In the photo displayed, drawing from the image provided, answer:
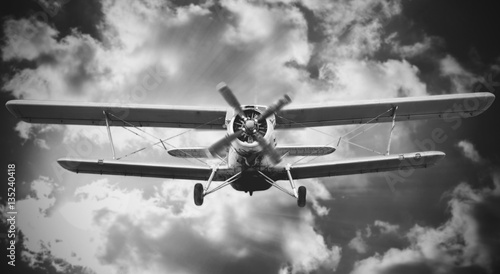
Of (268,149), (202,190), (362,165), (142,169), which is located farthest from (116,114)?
(362,165)

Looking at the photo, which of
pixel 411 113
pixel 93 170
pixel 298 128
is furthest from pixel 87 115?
pixel 411 113

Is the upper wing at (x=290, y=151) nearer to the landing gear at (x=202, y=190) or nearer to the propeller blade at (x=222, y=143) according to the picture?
the landing gear at (x=202, y=190)

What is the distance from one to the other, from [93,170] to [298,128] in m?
7.01

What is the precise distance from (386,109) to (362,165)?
2.84 m

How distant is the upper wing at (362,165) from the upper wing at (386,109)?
224 cm

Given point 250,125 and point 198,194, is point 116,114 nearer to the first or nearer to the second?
point 198,194

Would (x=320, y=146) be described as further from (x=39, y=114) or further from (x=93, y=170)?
(x=39, y=114)

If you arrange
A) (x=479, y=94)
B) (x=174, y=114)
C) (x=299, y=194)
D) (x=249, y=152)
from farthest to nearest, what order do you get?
(x=174, y=114)
(x=479, y=94)
(x=299, y=194)
(x=249, y=152)

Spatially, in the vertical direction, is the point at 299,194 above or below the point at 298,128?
below

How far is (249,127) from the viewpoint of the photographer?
9.66 meters

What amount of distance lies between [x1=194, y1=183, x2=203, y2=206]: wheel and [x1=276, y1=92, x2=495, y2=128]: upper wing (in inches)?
145

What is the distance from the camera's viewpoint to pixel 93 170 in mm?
11078

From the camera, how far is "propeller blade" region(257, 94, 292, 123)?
31.1 ft

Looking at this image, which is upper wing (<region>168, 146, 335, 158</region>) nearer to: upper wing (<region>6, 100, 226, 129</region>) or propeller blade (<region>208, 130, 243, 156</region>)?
upper wing (<region>6, 100, 226, 129</region>)
